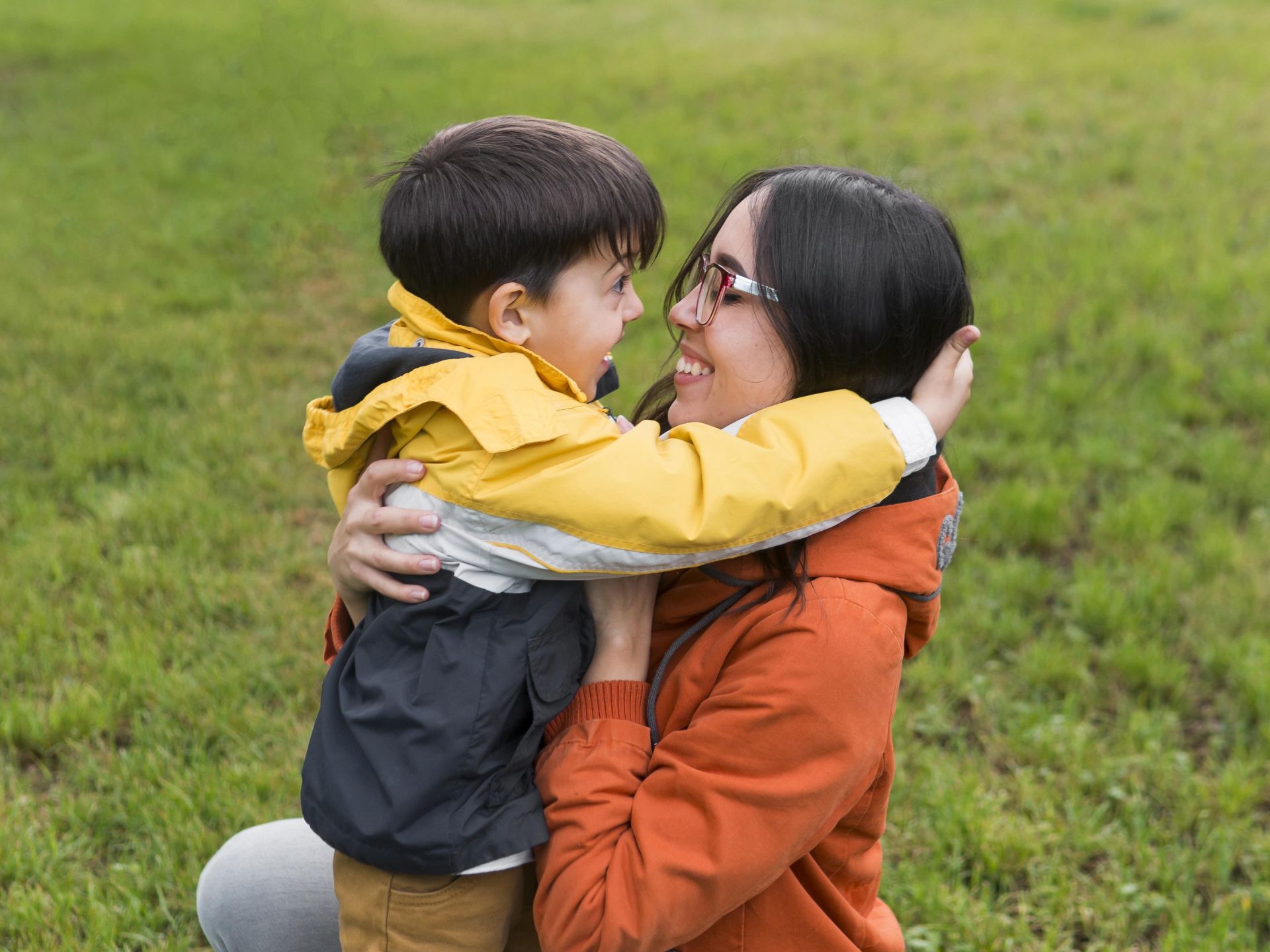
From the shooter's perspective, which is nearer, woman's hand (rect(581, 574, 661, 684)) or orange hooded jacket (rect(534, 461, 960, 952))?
orange hooded jacket (rect(534, 461, 960, 952))

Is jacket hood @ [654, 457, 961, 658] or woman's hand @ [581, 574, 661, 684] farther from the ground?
jacket hood @ [654, 457, 961, 658]

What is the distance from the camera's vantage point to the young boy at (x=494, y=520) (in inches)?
64.1

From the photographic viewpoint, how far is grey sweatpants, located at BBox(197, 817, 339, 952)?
2082 millimetres

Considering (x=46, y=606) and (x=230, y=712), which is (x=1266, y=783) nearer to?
(x=230, y=712)

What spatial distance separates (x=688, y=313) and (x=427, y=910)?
40.7 inches

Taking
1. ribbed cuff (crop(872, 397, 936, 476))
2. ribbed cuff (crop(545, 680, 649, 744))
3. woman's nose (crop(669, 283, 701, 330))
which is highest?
woman's nose (crop(669, 283, 701, 330))

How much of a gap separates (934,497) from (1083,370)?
403 centimetres

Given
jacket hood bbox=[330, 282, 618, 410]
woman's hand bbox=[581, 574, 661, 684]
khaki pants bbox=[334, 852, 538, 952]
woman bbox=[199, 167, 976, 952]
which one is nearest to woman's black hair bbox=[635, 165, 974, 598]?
woman bbox=[199, 167, 976, 952]

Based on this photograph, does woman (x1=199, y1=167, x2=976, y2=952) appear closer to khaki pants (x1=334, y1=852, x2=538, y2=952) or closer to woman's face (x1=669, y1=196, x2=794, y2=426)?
woman's face (x1=669, y1=196, x2=794, y2=426)

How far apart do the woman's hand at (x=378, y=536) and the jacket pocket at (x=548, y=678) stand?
200 mm

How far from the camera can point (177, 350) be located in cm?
594

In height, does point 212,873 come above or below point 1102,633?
above

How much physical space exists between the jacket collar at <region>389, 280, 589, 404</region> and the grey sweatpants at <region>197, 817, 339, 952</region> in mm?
969

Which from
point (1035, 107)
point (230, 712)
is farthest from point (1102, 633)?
point (1035, 107)
